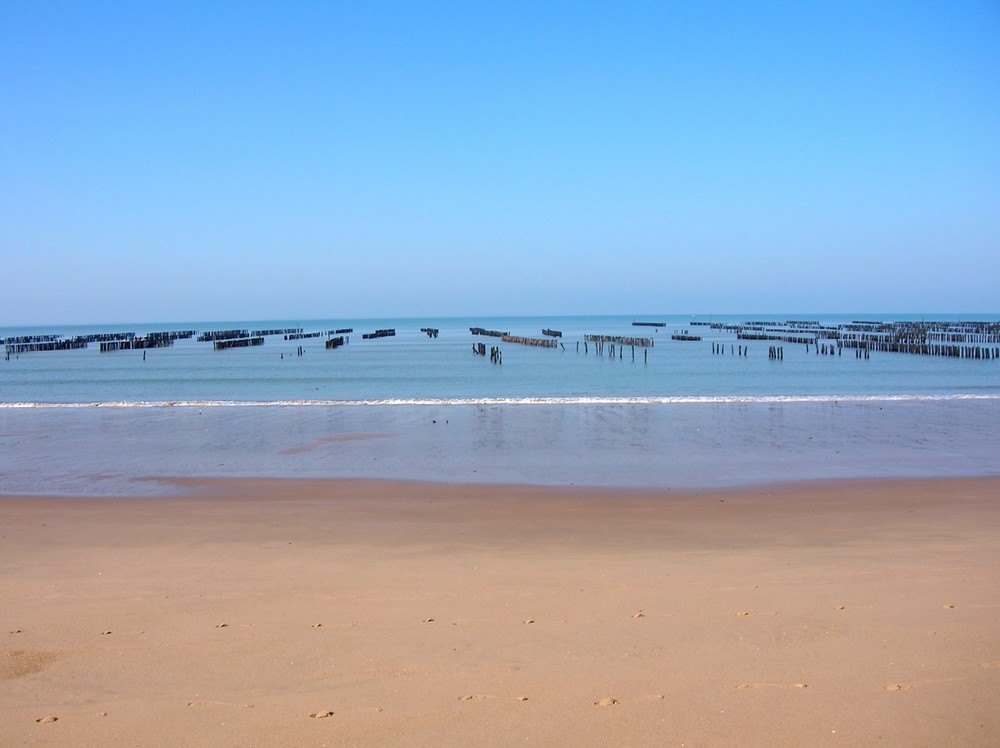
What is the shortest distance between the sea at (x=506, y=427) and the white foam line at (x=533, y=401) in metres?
0.09

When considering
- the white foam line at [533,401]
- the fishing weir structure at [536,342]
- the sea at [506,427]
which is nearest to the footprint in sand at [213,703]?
the sea at [506,427]

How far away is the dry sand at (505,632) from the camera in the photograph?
3889mm

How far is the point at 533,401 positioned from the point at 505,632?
64.4ft

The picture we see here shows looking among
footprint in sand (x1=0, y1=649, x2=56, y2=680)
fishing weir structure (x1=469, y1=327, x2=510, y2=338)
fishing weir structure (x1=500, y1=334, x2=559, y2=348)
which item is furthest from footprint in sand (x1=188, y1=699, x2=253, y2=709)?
fishing weir structure (x1=469, y1=327, x2=510, y2=338)

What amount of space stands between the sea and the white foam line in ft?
0.29

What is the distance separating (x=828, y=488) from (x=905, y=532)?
9.57 feet

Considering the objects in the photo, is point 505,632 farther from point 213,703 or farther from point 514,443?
point 514,443

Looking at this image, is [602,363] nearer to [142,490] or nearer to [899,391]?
[899,391]

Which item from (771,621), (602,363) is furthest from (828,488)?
(602,363)

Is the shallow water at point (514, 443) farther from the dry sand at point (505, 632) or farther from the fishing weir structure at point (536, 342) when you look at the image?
the fishing weir structure at point (536, 342)

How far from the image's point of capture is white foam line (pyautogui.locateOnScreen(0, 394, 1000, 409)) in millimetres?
24016

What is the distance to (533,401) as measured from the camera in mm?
24703

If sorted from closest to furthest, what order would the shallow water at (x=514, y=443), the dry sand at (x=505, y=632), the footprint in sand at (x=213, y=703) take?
1. the dry sand at (x=505, y=632)
2. the footprint in sand at (x=213, y=703)
3. the shallow water at (x=514, y=443)

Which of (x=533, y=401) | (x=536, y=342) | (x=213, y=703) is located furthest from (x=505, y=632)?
(x=536, y=342)
